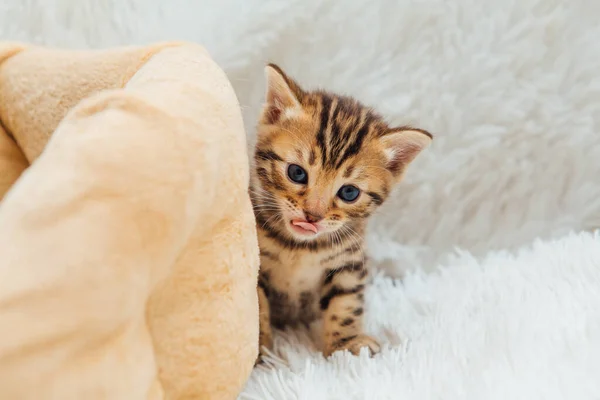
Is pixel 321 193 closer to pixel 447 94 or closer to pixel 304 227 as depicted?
pixel 304 227

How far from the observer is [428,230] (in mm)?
1172

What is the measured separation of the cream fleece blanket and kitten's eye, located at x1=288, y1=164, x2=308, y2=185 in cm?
22

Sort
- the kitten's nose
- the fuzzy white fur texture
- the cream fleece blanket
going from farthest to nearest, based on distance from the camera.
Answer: the fuzzy white fur texture
the kitten's nose
the cream fleece blanket

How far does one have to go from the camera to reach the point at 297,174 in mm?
862

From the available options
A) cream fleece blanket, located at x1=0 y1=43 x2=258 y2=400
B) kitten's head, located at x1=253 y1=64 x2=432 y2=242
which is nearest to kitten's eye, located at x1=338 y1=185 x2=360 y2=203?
kitten's head, located at x1=253 y1=64 x2=432 y2=242

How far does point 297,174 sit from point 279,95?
0.12 m

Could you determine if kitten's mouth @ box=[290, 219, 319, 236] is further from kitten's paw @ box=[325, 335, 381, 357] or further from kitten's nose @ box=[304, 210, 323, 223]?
kitten's paw @ box=[325, 335, 381, 357]

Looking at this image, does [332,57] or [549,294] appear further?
[332,57]

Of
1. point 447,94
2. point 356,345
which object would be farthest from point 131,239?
point 447,94

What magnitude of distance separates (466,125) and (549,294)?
1.24ft

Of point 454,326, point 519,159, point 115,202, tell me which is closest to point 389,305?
point 454,326

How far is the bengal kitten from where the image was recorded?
33.7 inches

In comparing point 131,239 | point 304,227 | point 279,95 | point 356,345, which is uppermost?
point 131,239

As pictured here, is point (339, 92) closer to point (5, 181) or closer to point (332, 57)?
point (332, 57)
